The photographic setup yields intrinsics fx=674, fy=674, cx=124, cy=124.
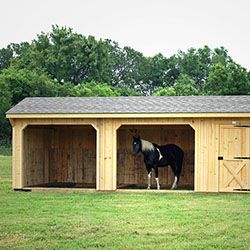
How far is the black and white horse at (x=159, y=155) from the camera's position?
19.7 metres

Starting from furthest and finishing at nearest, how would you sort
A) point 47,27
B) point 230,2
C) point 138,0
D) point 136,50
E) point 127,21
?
point 136,50, point 47,27, point 127,21, point 138,0, point 230,2

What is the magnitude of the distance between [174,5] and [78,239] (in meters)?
31.3

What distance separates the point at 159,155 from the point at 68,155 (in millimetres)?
3819

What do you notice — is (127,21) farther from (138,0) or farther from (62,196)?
(62,196)

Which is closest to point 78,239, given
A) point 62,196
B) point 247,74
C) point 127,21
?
point 62,196

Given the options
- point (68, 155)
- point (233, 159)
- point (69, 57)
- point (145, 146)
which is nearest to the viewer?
point (233, 159)

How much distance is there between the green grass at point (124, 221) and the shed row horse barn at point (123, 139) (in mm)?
1003

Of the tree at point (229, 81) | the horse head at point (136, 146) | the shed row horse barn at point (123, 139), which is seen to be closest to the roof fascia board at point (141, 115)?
the shed row horse barn at point (123, 139)

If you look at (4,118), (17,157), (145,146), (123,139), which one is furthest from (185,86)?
(17,157)

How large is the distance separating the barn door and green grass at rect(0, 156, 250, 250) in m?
0.73

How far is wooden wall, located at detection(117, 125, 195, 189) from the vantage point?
70.6 feet

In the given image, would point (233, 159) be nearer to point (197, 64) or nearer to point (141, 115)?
point (141, 115)

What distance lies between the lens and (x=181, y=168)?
20844 millimetres

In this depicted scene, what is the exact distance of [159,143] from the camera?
71.4ft
